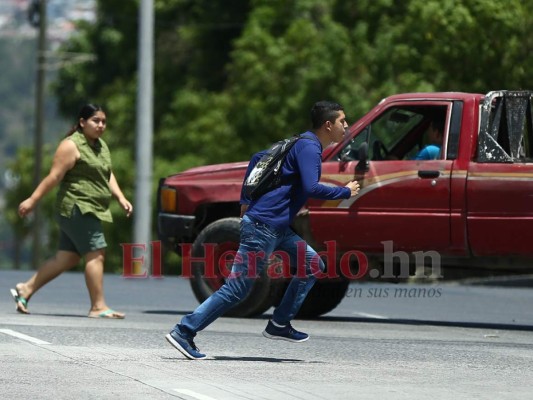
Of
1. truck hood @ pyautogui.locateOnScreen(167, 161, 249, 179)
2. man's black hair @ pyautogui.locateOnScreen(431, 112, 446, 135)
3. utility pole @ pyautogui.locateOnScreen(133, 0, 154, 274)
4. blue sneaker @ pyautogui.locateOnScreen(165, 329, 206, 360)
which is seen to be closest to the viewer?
blue sneaker @ pyautogui.locateOnScreen(165, 329, 206, 360)

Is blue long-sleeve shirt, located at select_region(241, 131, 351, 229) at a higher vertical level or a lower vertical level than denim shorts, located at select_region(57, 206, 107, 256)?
higher

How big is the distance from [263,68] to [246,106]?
109 centimetres

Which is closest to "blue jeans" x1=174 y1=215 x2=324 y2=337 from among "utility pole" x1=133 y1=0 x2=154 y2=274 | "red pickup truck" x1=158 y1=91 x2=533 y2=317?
"red pickup truck" x1=158 y1=91 x2=533 y2=317

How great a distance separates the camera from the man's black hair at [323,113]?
10.8 m

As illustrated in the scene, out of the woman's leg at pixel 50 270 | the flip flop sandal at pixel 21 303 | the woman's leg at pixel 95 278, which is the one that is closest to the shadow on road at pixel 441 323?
the woman's leg at pixel 95 278

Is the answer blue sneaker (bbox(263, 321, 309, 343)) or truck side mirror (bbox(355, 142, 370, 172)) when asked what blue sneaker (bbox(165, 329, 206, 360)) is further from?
truck side mirror (bbox(355, 142, 370, 172))

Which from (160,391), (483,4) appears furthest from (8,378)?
(483,4)

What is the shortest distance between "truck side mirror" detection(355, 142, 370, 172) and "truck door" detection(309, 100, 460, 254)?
0.03 meters

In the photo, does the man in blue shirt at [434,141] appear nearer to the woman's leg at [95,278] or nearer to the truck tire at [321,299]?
the truck tire at [321,299]

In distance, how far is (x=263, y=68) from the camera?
42.9 m

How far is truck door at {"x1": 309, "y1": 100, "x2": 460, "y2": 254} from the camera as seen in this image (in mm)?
13812

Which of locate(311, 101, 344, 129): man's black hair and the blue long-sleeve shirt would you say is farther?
locate(311, 101, 344, 129): man's black hair

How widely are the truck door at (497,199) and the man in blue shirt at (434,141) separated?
0.36 meters

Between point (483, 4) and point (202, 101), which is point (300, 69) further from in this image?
point (483, 4)
